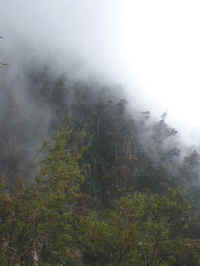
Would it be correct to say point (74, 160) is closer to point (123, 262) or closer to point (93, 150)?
point (123, 262)

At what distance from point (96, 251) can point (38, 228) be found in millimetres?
8484

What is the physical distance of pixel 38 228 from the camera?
10055mm

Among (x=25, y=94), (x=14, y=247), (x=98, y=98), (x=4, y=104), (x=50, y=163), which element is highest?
(x=98, y=98)

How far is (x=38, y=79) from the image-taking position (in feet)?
636

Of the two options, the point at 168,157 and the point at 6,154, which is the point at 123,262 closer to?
the point at 6,154

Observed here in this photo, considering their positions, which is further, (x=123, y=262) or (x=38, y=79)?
(x=38, y=79)

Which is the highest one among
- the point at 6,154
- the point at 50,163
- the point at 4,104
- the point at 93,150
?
the point at 4,104

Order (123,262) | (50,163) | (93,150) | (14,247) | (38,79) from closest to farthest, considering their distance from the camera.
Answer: (14,247)
(50,163)
(123,262)
(93,150)
(38,79)

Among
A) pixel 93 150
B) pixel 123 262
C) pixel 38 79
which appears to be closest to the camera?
pixel 123 262

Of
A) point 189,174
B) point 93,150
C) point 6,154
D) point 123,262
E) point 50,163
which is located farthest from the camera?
point 189,174

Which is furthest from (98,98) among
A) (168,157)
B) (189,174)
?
(189,174)

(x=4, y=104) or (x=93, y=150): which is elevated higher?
(x=4, y=104)

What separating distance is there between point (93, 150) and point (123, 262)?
5483 inches

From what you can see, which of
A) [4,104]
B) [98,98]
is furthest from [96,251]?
[98,98]
